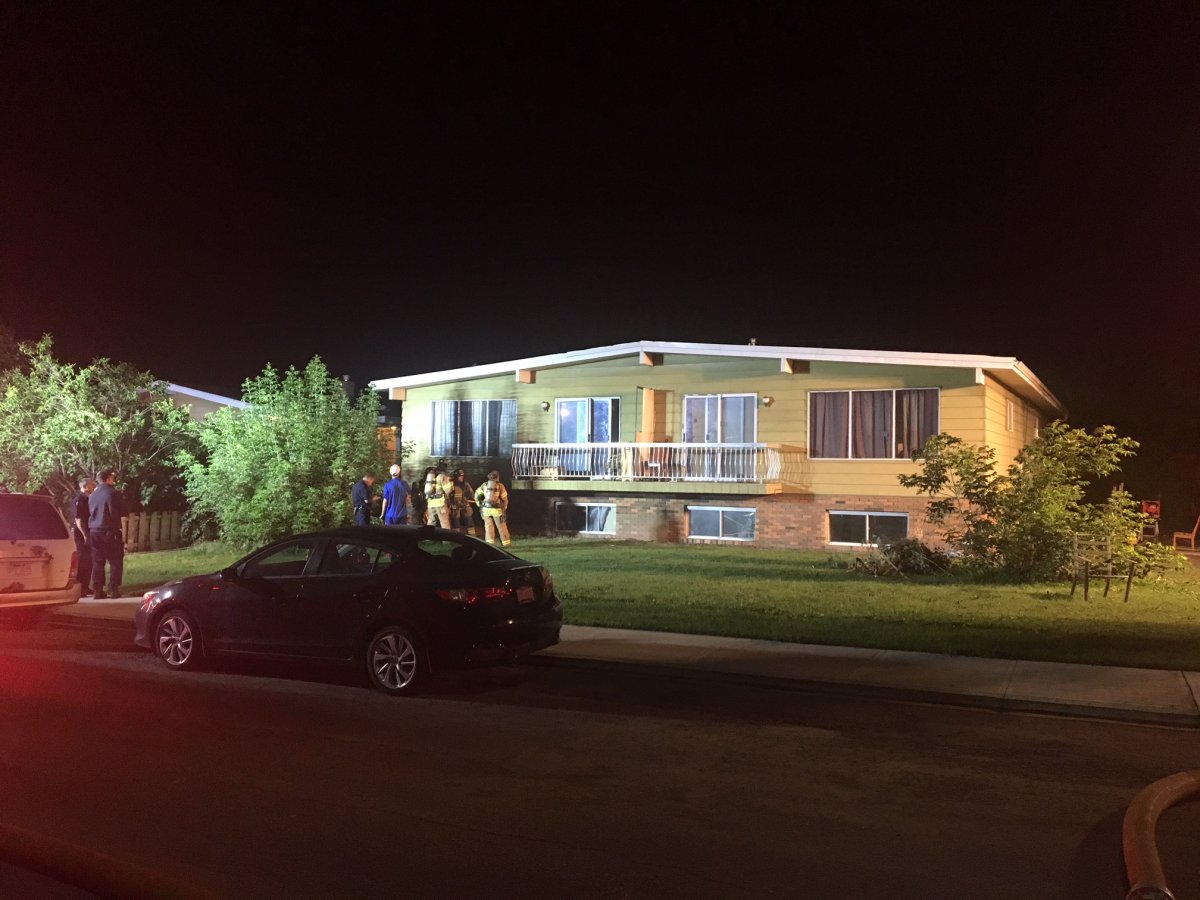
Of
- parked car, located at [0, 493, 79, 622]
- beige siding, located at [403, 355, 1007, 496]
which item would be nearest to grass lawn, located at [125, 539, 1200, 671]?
parked car, located at [0, 493, 79, 622]

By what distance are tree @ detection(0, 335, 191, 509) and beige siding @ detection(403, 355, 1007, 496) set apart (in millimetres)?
7457

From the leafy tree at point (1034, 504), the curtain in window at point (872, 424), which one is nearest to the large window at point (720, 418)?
the curtain in window at point (872, 424)

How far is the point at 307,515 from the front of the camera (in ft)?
62.9

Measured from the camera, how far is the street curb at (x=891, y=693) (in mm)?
7723

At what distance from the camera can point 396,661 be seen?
861cm

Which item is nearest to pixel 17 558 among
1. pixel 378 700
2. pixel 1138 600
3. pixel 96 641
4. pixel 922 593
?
pixel 96 641

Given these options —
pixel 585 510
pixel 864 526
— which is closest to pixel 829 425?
pixel 864 526

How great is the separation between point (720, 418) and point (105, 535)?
13.7m

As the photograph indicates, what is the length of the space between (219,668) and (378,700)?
7.73 ft

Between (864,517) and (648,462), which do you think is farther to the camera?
(648,462)

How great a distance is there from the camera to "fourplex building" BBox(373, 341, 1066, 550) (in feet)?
71.1

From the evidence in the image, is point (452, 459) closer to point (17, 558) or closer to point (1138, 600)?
point (17, 558)

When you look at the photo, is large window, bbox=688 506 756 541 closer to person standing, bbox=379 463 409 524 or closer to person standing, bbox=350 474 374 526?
person standing, bbox=379 463 409 524

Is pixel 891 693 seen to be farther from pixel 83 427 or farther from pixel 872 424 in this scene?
pixel 83 427
